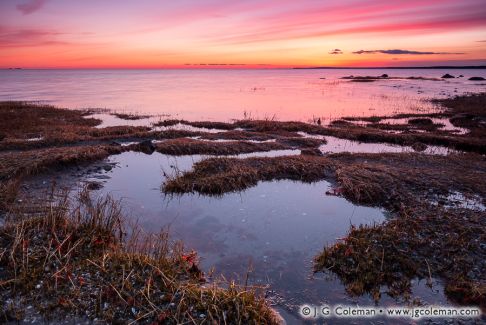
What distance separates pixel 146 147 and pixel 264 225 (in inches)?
621

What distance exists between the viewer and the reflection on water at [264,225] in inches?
423

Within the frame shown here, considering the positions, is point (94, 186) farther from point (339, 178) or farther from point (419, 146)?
point (419, 146)

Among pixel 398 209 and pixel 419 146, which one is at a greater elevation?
pixel 419 146

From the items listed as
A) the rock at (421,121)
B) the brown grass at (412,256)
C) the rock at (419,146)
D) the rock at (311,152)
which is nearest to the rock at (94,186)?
the brown grass at (412,256)

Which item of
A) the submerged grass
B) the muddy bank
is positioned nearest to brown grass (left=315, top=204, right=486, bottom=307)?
the muddy bank

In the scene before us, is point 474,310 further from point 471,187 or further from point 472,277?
point 471,187

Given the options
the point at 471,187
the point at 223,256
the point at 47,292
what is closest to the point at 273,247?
the point at 223,256

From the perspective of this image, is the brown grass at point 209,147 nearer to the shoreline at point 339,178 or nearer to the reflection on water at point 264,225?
the shoreline at point 339,178

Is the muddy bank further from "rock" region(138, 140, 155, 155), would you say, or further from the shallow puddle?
"rock" region(138, 140, 155, 155)

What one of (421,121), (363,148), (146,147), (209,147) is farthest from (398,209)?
(421,121)

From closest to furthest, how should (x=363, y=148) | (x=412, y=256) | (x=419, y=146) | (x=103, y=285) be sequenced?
(x=103, y=285)
(x=412, y=256)
(x=419, y=146)
(x=363, y=148)

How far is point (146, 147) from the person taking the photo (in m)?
27.6

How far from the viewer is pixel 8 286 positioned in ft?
29.6

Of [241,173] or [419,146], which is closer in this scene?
[241,173]
